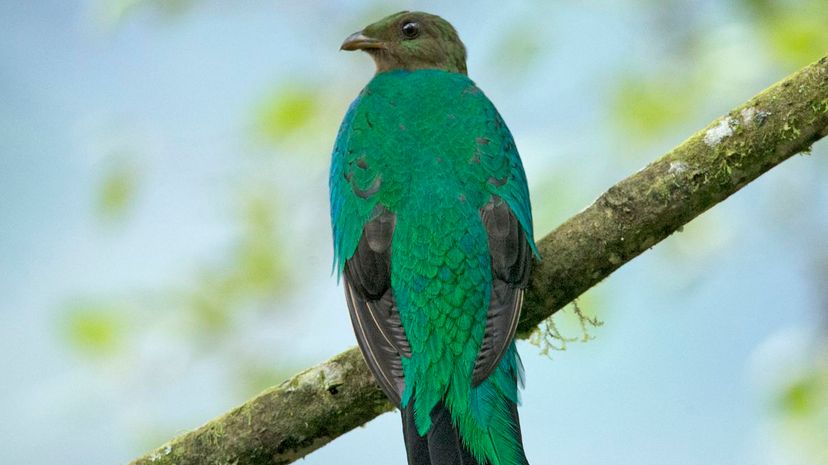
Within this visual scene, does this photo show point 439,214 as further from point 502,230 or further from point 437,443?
point 437,443

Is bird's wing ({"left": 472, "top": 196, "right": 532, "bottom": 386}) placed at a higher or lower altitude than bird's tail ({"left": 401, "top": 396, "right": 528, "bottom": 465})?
higher

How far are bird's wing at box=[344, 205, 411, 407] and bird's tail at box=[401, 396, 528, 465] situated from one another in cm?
10

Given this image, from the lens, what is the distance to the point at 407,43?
4387 mm

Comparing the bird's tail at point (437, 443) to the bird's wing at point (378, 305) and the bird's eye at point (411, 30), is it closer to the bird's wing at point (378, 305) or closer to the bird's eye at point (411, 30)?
the bird's wing at point (378, 305)

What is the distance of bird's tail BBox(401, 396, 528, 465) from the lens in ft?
9.30

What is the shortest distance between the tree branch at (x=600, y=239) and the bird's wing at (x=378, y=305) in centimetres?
15

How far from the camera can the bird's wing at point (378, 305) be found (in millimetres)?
3002

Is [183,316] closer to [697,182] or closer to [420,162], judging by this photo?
[420,162]

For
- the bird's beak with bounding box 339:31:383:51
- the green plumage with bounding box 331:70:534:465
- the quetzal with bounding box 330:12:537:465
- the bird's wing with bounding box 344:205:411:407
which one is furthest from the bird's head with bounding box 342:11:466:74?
the bird's wing with bounding box 344:205:411:407

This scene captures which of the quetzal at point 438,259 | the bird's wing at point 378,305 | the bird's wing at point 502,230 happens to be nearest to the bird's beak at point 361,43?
the quetzal at point 438,259

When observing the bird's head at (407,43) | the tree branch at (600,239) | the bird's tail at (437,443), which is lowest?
→ the bird's tail at (437,443)

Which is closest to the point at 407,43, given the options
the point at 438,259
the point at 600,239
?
the point at 438,259

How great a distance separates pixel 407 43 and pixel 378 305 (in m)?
1.65

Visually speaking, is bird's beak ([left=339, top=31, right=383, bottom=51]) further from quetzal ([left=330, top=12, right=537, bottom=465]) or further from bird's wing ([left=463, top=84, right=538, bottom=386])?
bird's wing ([left=463, top=84, right=538, bottom=386])
